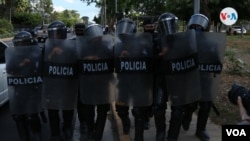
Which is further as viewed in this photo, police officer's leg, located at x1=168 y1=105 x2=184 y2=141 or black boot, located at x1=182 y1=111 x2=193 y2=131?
black boot, located at x1=182 y1=111 x2=193 y2=131

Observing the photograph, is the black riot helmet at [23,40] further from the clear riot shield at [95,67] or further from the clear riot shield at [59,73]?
the clear riot shield at [95,67]

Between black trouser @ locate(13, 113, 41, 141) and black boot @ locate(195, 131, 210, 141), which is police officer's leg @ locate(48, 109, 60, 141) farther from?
black boot @ locate(195, 131, 210, 141)

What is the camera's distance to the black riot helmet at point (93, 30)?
21.6 feet

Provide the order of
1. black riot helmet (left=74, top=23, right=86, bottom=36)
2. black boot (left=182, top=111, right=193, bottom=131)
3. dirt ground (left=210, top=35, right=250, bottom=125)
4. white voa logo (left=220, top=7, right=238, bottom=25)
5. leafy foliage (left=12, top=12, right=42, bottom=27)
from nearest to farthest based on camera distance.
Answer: black riot helmet (left=74, top=23, right=86, bottom=36), black boot (left=182, top=111, right=193, bottom=131), dirt ground (left=210, top=35, right=250, bottom=125), white voa logo (left=220, top=7, right=238, bottom=25), leafy foliage (left=12, top=12, right=42, bottom=27)

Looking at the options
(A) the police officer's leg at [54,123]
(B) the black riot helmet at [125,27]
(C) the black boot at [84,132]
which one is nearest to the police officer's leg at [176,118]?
(B) the black riot helmet at [125,27]

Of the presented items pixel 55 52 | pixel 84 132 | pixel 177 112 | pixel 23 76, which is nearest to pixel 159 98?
pixel 177 112

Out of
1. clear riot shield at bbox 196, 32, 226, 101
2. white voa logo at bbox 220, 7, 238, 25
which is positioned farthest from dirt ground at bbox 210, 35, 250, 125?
white voa logo at bbox 220, 7, 238, 25

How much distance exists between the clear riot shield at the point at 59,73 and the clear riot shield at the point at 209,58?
5.67 feet

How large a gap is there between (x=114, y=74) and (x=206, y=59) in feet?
4.21

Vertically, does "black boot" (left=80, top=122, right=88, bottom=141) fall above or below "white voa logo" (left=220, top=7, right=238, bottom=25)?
below

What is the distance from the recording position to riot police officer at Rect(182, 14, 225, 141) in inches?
261

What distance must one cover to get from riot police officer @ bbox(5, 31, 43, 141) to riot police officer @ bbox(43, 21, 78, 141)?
0.19 m

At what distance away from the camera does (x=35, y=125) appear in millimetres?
6766

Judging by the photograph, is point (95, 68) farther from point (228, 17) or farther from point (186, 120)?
point (228, 17)
